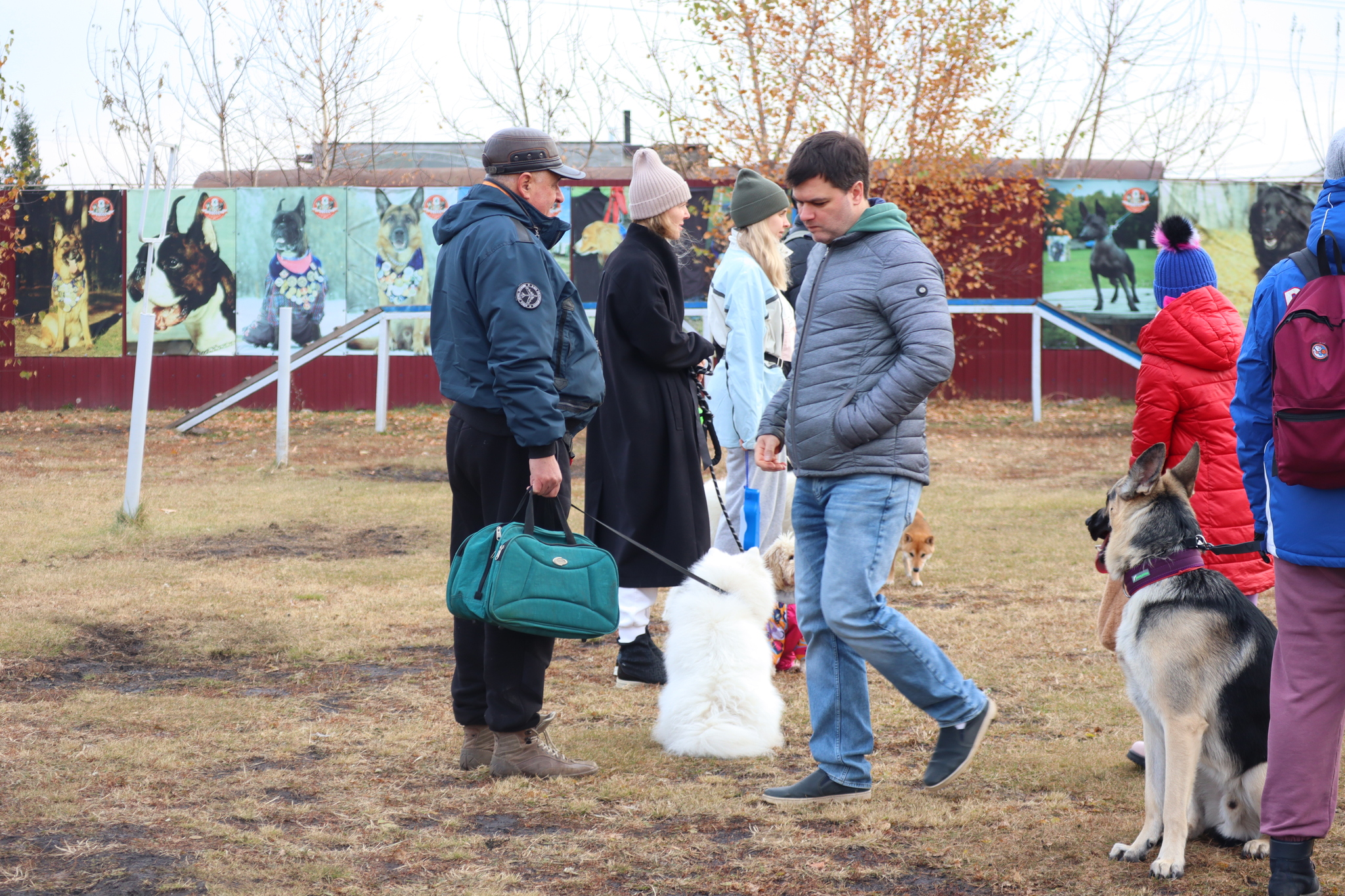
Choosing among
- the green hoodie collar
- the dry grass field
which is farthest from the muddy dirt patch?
the green hoodie collar

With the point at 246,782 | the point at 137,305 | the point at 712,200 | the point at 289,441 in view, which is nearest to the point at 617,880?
the point at 246,782

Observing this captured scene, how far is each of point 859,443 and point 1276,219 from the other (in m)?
20.7

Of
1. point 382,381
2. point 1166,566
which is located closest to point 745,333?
point 1166,566

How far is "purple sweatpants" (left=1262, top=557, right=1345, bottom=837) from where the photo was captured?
2.81 m

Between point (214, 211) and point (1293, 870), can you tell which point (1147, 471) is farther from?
A: point (214, 211)

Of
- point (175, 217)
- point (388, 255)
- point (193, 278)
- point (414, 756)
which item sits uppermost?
point (175, 217)

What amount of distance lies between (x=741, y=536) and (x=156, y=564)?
408cm

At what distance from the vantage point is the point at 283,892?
3049mm

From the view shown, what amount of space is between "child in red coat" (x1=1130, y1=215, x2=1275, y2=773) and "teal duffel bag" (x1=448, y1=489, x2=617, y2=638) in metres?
1.78

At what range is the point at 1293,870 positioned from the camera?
2889 mm

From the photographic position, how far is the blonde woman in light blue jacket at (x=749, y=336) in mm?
5270

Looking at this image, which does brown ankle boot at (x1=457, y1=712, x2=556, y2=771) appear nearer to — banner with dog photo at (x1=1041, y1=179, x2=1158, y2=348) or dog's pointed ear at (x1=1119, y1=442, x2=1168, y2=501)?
dog's pointed ear at (x1=1119, y1=442, x2=1168, y2=501)

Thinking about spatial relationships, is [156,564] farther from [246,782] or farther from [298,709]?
[246,782]

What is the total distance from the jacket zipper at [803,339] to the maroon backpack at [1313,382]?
131cm
